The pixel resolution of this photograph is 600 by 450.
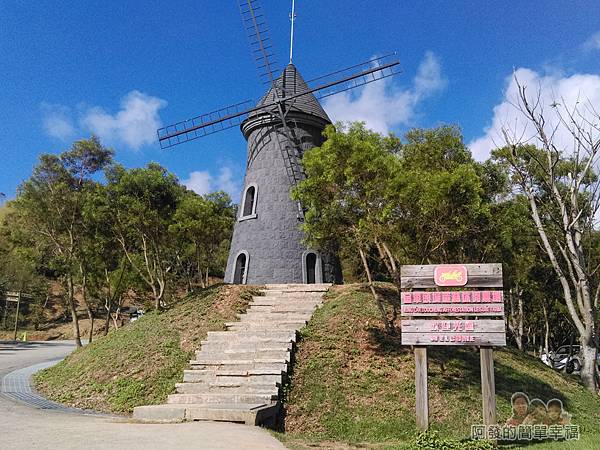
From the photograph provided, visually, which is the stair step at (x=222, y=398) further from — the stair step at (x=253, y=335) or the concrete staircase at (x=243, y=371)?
the stair step at (x=253, y=335)

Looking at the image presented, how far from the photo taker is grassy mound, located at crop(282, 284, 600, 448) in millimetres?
8914

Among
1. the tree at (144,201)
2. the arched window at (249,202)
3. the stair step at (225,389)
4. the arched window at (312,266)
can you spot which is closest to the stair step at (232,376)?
the stair step at (225,389)

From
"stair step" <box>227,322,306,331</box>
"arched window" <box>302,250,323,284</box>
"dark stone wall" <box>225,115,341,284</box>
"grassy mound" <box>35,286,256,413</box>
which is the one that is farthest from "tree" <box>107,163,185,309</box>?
"arched window" <box>302,250,323,284</box>

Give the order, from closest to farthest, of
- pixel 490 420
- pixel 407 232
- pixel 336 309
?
pixel 490 420
pixel 407 232
pixel 336 309

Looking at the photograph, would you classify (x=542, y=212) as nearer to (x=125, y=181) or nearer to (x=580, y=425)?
(x=580, y=425)

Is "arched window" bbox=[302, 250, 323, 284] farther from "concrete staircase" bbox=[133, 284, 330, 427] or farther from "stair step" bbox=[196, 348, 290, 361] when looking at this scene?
"stair step" bbox=[196, 348, 290, 361]

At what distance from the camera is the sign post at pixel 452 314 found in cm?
775

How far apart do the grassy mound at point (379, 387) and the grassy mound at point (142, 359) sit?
2941 mm

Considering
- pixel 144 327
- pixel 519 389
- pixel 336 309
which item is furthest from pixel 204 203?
pixel 519 389

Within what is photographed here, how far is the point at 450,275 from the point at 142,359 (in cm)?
808

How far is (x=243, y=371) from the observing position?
10.3 meters

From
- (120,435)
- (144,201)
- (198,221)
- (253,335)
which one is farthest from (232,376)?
(144,201)

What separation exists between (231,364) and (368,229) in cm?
454

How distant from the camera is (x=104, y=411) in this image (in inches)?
389
